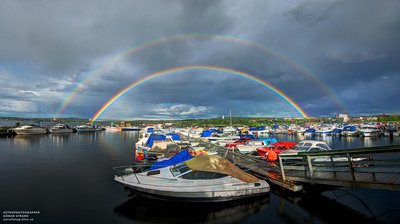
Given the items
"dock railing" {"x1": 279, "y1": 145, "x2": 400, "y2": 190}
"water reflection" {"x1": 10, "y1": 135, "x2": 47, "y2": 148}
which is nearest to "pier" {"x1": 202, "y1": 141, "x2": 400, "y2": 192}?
"dock railing" {"x1": 279, "y1": 145, "x2": 400, "y2": 190}

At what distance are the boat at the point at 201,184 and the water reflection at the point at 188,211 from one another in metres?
0.48

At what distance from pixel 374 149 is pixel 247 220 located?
692 cm

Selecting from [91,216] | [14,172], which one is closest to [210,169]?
[91,216]

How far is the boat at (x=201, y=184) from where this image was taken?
1235 cm

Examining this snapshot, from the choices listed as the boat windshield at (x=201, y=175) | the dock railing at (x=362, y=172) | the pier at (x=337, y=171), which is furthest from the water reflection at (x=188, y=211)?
the dock railing at (x=362, y=172)

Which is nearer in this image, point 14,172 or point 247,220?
point 247,220

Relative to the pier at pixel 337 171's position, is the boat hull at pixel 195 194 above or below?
below

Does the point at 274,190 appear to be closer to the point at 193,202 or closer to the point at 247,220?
the point at 247,220

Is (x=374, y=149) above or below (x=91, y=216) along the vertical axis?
above

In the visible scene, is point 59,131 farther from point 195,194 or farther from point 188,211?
point 195,194

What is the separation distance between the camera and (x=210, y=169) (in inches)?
504

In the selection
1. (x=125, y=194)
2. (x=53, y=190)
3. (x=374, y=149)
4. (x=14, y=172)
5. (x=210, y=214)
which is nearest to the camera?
(x=374, y=149)

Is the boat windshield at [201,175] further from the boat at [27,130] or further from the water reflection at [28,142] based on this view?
the boat at [27,130]

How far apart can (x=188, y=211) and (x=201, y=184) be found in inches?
62.3
